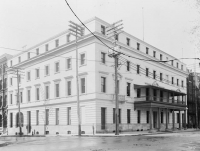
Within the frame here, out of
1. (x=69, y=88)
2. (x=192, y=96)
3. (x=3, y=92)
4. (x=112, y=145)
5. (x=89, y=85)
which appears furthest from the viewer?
(x=192, y=96)

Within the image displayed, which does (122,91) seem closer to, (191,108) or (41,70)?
(41,70)

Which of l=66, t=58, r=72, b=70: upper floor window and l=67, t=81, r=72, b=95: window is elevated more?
l=66, t=58, r=72, b=70: upper floor window

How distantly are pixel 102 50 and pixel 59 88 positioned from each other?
9570mm

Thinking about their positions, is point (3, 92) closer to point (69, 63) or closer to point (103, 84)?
point (69, 63)

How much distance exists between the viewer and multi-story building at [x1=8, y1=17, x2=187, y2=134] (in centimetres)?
3528

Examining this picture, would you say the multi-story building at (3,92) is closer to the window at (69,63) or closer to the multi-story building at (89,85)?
the multi-story building at (89,85)

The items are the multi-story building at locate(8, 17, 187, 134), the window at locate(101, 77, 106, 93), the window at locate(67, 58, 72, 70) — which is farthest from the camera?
the window at locate(67, 58, 72, 70)

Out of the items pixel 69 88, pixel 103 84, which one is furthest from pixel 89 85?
pixel 69 88

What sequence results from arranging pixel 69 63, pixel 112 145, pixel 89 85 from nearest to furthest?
pixel 112 145
pixel 89 85
pixel 69 63

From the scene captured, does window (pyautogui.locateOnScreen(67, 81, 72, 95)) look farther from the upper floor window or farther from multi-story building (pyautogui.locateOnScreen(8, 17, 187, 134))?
the upper floor window

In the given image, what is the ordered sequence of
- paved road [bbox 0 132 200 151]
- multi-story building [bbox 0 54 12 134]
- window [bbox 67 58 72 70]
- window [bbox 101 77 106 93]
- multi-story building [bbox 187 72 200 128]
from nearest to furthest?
paved road [bbox 0 132 200 151] → window [bbox 101 77 106 93] → window [bbox 67 58 72 70] → multi-story building [bbox 0 54 12 134] → multi-story building [bbox 187 72 200 128]

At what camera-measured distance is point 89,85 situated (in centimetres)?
3522

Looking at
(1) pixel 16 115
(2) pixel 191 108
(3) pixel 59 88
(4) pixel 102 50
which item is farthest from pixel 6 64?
(2) pixel 191 108

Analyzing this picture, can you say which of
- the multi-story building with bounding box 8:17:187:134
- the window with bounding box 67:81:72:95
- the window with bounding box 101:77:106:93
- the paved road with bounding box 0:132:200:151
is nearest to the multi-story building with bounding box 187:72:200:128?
the multi-story building with bounding box 8:17:187:134
